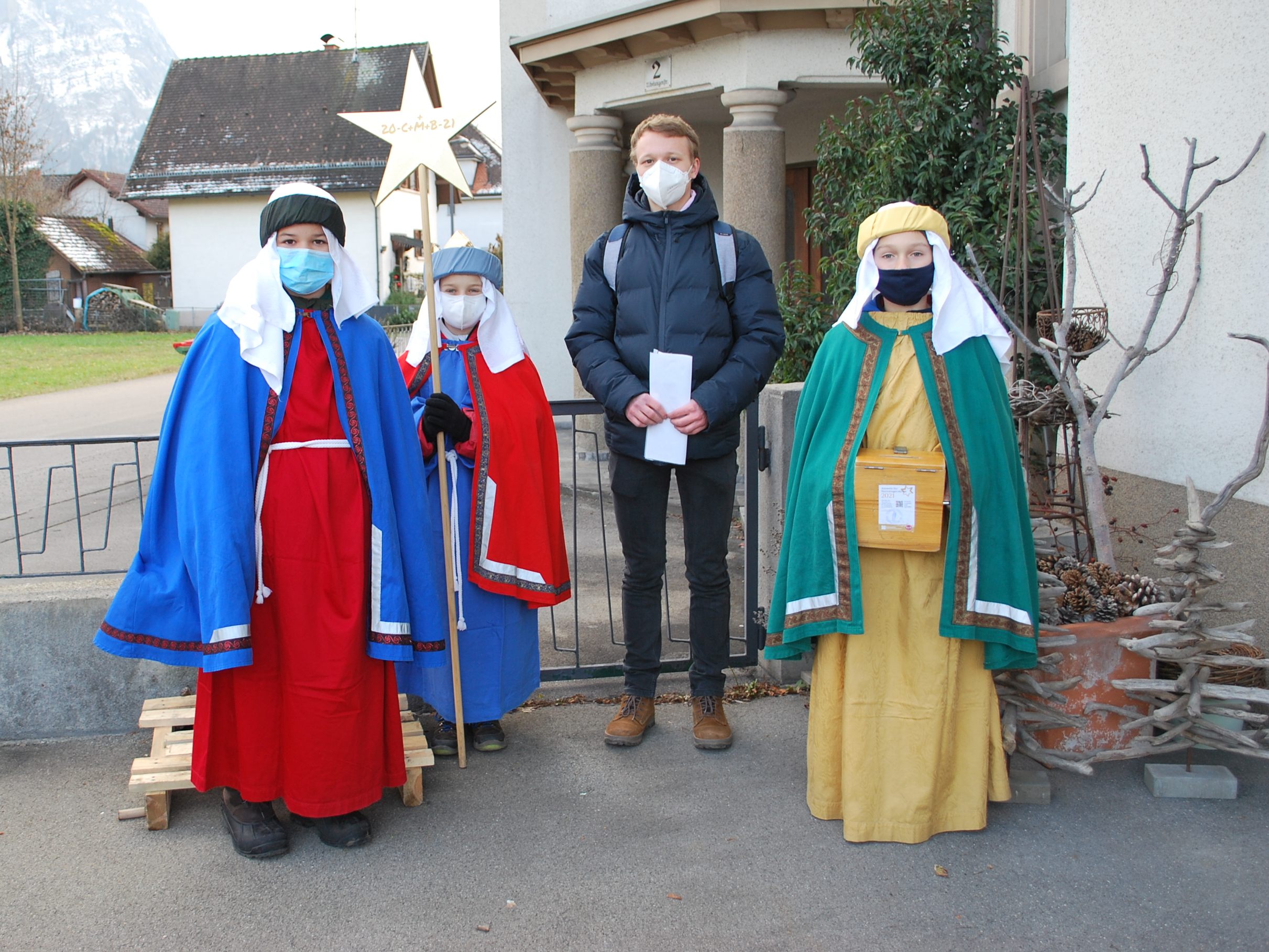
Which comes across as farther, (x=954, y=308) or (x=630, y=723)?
(x=630, y=723)

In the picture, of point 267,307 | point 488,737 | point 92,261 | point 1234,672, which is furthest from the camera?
point 92,261

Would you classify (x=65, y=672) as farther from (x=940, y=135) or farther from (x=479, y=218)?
(x=479, y=218)

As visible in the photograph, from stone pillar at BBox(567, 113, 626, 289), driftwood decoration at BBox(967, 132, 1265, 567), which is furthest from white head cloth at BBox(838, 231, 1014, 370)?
stone pillar at BBox(567, 113, 626, 289)

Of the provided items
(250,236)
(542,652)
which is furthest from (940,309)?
(250,236)

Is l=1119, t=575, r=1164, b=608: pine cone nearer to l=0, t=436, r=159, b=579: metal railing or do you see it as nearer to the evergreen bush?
the evergreen bush

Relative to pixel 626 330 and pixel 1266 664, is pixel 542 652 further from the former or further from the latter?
pixel 1266 664

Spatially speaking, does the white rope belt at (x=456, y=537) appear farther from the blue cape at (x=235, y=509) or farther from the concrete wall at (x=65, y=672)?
the concrete wall at (x=65, y=672)

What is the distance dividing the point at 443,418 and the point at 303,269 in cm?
73

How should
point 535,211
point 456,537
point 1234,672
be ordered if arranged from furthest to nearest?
point 535,211
point 456,537
point 1234,672

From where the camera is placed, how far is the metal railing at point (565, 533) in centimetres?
472

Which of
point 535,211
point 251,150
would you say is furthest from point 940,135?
point 251,150

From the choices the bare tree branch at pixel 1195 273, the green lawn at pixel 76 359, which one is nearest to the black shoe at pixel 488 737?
the bare tree branch at pixel 1195 273

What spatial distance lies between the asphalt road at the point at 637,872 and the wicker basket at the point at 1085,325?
1.86 metres

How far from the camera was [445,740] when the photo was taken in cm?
411
